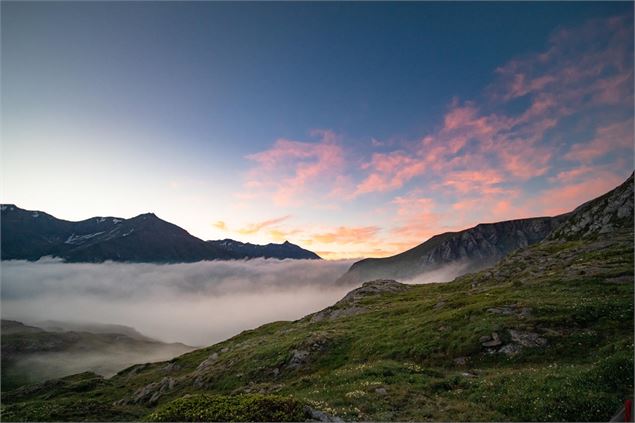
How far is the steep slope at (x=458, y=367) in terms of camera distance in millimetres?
16859

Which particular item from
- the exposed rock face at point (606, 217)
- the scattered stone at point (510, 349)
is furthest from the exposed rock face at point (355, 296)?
the exposed rock face at point (606, 217)

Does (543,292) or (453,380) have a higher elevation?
(543,292)

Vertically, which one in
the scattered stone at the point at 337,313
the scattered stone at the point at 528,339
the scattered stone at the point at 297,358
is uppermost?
the scattered stone at the point at 528,339

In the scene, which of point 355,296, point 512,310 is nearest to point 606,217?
point 355,296

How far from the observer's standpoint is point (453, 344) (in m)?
34.3

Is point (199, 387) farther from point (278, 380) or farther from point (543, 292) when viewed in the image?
point (543, 292)

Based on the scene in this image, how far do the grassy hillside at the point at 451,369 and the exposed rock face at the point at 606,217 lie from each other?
59911 mm

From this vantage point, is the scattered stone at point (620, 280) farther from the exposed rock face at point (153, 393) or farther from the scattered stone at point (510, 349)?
the exposed rock face at point (153, 393)

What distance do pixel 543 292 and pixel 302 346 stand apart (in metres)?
36.3

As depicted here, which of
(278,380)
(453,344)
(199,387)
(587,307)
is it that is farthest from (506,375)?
(199,387)

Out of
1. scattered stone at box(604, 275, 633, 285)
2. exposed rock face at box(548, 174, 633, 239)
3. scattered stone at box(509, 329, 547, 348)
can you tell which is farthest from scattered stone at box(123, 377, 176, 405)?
exposed rock face at box(548, 174, 633, 239)

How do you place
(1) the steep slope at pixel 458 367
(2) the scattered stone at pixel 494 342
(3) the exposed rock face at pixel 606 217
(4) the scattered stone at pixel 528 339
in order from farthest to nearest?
(3) the exposed rock face at pixel 606 217 → (2) the scattered stone at pixel 494 342 → (4) the scattered stone at pixel 528 339 → (1) the steep slope at pixel 458 367

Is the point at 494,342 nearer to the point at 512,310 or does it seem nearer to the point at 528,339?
the point at 528,339

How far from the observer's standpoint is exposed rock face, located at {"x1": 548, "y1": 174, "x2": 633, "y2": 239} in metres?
111
